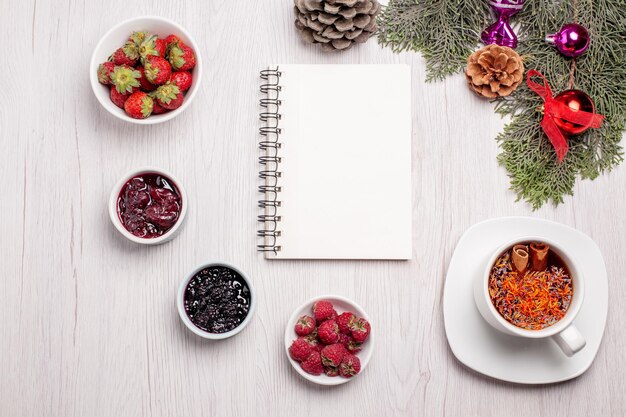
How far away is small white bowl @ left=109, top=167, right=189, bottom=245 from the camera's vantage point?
119 centimetres

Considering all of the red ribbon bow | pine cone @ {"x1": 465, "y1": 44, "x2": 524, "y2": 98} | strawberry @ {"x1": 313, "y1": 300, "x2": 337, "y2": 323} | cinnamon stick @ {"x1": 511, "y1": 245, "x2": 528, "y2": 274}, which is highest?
pine cone @ {"x1": 465, "y1": 44, "x2": 524, "y2": 98}

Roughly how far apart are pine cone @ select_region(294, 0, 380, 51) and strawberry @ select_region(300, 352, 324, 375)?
623 mm

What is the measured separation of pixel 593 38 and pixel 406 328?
2.35 ft

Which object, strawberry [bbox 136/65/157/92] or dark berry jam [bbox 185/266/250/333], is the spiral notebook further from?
strawberry [bbox 136/65/157/92]

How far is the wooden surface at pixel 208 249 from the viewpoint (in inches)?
49.4

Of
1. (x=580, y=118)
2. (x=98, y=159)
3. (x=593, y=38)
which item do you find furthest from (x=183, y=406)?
(x=593, y=38)

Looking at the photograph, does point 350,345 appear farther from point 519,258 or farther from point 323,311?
point 519,258

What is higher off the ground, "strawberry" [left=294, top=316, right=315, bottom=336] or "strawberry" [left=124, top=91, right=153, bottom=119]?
"strawberry" [left=124, top=91, right=153, bottom=119]

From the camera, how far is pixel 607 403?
126 centimetres

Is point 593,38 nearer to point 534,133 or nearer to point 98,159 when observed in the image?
point 534,133

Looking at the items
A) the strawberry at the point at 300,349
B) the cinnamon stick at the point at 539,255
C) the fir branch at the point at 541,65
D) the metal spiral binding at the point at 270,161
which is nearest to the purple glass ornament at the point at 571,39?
the fir branch at the point at 541,65

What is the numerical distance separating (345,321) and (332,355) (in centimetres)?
7

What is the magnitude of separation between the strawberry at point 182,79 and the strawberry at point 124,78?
0.23 feet

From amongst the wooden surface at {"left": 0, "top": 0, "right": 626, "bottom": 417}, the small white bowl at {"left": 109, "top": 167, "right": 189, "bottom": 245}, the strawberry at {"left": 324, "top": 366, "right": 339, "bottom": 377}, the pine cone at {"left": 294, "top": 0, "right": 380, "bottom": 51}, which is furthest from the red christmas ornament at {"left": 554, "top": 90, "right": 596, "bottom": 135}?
the small white bowl at {"left": 109, "top": 167, "right": 189, "bottom": 245}
